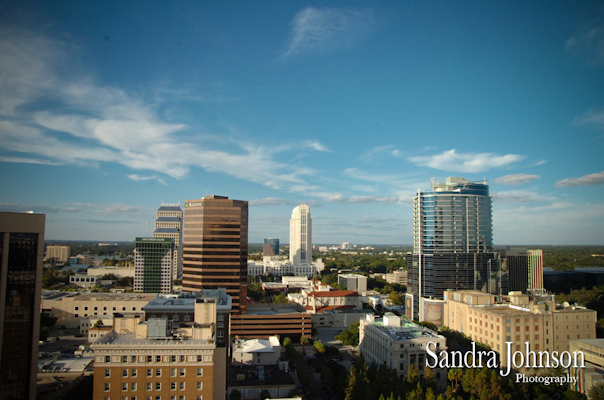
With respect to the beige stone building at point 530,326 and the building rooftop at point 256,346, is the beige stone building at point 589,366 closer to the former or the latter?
the beige stone building at point 530,326

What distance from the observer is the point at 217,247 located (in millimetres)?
85375

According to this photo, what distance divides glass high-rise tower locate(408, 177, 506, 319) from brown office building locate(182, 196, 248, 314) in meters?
41.5

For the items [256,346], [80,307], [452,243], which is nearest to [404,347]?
[256,346]

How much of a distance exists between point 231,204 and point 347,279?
78.2 m

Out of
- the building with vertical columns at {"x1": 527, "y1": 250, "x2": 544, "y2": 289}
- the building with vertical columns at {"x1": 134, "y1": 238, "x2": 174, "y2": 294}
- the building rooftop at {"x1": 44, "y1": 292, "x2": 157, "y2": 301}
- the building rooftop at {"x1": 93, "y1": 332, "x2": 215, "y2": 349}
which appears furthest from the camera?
the building with vertical columns at {"x1": 134, "y1": 238, "x2": 174, "y2": 294}

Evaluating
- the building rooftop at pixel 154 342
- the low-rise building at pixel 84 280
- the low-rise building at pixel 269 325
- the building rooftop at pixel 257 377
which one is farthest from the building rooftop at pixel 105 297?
the building rooftop at pixel 154 342

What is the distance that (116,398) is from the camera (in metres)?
30.6

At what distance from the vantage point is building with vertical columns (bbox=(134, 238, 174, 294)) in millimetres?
141750

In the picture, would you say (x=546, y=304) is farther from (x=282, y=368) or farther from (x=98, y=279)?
(x=98, y=279)

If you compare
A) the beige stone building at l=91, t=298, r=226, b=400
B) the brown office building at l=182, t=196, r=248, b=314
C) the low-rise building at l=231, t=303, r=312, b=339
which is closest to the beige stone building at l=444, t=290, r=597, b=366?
the low-rise building at l=231, t=303, r=312, b=339

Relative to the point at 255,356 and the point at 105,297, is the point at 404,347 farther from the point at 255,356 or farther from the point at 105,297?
the point at 105,297

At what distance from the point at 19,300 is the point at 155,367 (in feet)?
40.7

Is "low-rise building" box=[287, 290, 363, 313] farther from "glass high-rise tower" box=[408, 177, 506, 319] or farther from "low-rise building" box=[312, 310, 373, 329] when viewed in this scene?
"glass high-rise tower" box=[408, 177, 506, 319]

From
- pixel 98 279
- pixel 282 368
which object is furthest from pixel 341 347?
pixel 98 279
